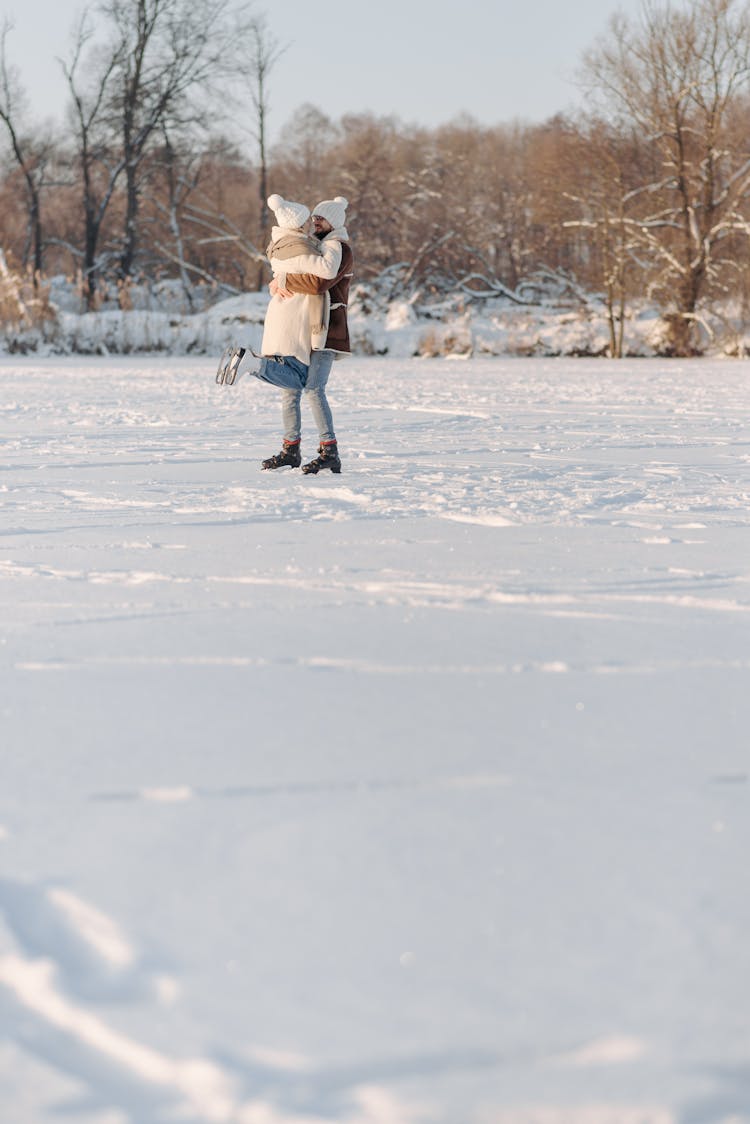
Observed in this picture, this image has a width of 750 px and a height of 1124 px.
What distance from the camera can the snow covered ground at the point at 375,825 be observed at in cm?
131

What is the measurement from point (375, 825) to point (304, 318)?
4345 mm

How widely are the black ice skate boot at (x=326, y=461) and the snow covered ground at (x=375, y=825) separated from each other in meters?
1.52

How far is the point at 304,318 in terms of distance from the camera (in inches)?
231

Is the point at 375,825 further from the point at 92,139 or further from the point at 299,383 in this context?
the point at 92,139

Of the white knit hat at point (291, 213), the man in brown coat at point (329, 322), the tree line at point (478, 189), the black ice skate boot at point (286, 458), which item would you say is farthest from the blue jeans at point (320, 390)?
the tree line at point (478, 189)

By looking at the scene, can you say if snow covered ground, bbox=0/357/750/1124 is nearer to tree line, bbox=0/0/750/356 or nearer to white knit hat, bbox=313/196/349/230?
white knit hat, bbox=313/196/349/230

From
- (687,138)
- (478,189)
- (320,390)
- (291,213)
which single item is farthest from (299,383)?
(478,189)

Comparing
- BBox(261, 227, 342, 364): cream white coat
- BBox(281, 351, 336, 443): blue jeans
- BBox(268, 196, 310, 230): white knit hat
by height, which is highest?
BBox(268, 196, 310, 230): white knit hat

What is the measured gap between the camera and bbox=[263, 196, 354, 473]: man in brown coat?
19.0ft

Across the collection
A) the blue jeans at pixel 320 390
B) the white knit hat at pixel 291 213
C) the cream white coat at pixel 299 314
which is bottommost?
the blue jeans at pixel 320 390

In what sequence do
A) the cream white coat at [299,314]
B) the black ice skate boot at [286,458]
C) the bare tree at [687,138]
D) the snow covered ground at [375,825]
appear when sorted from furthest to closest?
the bare tree at [687,138], the black ice skate boot at [286,458], the cream white coat at [299,314], the snow covered ground at [375,825]

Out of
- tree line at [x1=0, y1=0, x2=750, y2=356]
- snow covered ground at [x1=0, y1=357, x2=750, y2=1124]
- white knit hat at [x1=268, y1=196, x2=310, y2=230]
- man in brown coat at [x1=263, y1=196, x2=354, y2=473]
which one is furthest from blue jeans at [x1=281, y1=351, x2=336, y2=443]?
tree line at [x1=0, y1=0, x2=750, y2=356]

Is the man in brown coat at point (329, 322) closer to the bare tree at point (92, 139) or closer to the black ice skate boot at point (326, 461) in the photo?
the black ice skate boot at point (326, 461)

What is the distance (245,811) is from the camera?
1.88 metres
